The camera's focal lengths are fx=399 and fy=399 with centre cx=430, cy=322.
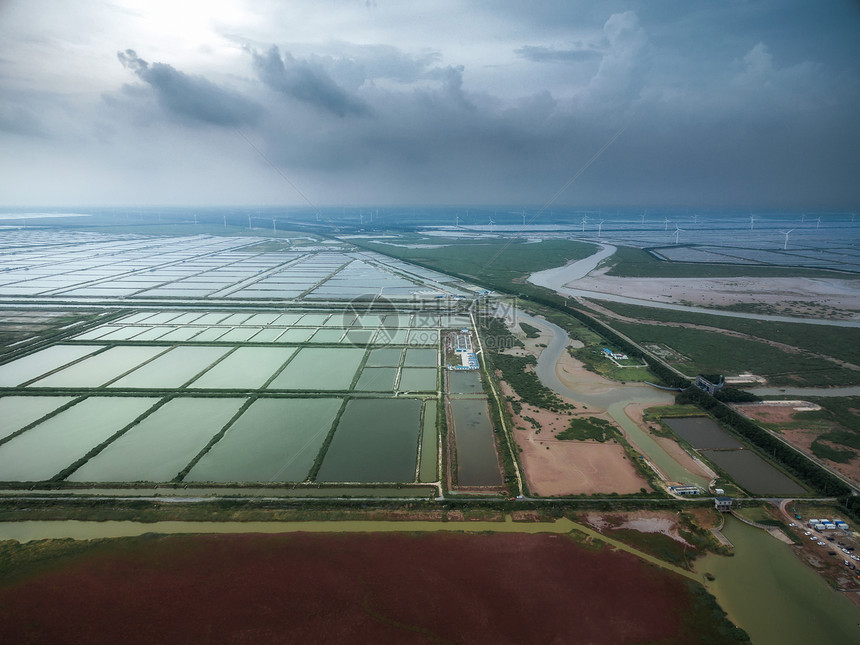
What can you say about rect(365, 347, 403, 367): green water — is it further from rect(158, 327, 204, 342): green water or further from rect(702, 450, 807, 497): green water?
rect(702, 450, 807, 497): green water

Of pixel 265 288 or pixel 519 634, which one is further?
pixel 265 288

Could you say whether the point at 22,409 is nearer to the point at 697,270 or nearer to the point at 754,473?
the point at 754,473

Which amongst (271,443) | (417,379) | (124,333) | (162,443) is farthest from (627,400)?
(124,333)

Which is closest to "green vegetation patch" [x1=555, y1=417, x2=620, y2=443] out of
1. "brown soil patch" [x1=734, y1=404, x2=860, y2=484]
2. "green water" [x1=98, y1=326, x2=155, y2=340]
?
"brown soil patch" [x1=734, y1=404, x2=860, y2=484]

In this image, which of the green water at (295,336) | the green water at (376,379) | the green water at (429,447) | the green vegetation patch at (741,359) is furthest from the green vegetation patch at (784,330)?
the green water at (295,336)

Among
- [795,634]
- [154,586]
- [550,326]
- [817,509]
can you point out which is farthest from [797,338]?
[154,586]

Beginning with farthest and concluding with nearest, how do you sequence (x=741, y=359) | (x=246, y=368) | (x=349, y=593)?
(x=741, y=359), (x=246, y=368), (x=349, y=593)

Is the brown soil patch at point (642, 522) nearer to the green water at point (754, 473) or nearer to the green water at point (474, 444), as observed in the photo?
the green water at point (474, 444)

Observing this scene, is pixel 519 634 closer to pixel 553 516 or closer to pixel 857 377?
pixel 553 516
